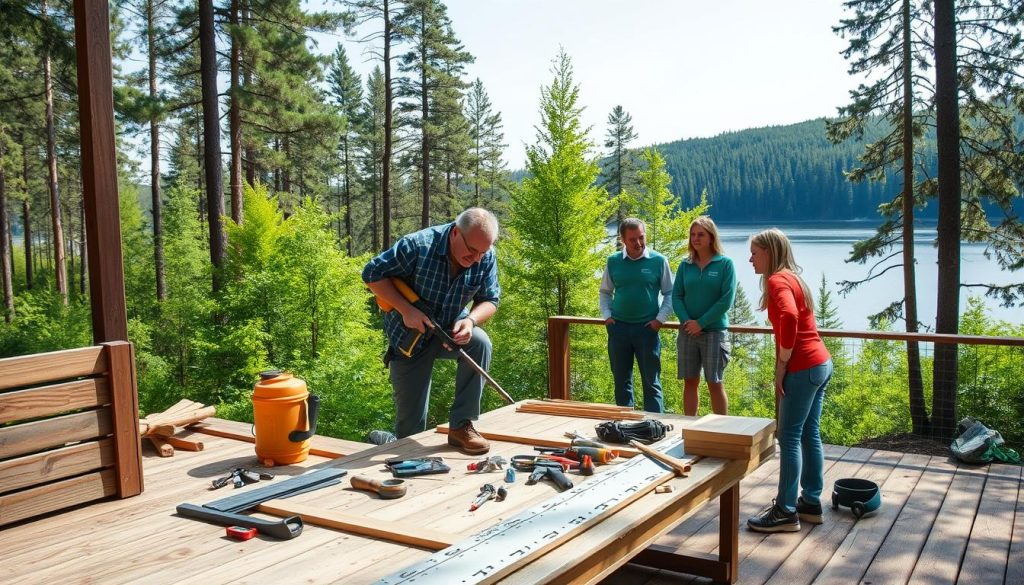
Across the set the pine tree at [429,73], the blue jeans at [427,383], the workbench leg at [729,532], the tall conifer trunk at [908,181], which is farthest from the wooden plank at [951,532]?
the pine tree at [429,73]

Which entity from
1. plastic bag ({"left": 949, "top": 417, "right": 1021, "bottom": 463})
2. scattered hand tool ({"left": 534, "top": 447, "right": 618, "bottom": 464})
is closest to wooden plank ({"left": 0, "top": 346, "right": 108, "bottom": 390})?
scattered hand tool ({"left": 534, "top": 447, "right": 618, "bottom": 464})

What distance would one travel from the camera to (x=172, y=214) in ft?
67.9

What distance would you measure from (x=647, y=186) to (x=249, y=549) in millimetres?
18205

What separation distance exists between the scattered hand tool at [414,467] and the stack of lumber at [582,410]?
1061 mm

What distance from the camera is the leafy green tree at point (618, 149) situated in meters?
27.5

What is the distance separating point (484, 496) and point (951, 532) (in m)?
2.34

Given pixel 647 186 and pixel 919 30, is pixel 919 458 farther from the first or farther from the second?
pixel 647 186

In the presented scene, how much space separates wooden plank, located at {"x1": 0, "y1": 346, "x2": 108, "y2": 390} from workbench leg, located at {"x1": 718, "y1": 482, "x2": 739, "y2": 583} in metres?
2.33

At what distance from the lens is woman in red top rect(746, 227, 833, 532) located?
3.07m

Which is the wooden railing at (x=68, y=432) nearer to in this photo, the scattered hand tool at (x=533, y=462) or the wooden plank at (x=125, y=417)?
the wooden plank at (x=125, y=417)

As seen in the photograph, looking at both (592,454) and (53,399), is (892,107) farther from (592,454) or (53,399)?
(53,399)

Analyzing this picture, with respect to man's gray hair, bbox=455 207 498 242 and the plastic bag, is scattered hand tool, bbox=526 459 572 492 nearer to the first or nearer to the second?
man's gray hair, bbox=455 207 498 242

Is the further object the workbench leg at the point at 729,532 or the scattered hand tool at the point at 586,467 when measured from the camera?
the workbench leg at the point at 729,532

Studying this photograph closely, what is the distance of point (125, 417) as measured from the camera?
8.86ft
